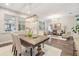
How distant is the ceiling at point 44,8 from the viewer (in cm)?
168

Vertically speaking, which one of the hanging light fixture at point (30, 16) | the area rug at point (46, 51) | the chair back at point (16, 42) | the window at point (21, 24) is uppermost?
the hanging light fixture at point (30, 16)

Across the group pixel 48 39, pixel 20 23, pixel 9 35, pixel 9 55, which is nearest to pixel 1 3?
pixel 20 23

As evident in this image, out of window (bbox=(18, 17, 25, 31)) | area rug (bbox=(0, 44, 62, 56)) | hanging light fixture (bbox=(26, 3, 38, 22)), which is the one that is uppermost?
hanging light fixture (bbox=(26, 3, 38, 22))

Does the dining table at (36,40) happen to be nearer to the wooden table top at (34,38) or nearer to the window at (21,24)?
the wooden table top at (34,38)

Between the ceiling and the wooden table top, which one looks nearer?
the ceiling

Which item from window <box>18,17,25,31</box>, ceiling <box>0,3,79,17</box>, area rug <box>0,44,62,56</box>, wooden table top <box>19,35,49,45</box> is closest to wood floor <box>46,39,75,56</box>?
area rug <box>0,44,62,56</box>

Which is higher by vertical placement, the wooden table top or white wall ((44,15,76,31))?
white wall ((44,15,76,31))

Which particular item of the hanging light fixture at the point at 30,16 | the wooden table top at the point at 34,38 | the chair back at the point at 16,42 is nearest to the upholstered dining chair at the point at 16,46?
the chair back at the point at 16,42

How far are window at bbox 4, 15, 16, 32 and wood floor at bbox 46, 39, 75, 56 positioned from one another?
0.96 meters

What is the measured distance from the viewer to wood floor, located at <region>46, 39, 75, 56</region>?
1744 millimetres

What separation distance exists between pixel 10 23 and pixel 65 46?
4.29 feet

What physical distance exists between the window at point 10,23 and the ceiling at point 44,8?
0.19 m

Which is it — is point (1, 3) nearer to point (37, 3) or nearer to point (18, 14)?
point (18, 14)

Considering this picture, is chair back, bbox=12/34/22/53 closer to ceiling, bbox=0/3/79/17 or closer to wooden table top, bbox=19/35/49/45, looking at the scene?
wooden table top, bbox=19/35/49/45
